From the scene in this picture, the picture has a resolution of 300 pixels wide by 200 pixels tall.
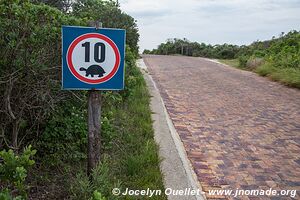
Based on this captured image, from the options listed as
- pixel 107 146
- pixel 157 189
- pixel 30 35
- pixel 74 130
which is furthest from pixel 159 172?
pixel 30 35

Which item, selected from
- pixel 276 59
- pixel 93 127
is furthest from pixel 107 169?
pixel 276 59

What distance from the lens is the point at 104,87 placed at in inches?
137

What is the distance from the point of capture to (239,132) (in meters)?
6.50

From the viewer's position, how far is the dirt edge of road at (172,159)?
164 inches

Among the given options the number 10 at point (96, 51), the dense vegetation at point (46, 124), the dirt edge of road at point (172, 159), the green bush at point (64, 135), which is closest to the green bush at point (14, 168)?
the dense vegetation at point (46, 124)

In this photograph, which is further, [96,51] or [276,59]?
[276,59]

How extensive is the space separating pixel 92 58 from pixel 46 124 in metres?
1.19

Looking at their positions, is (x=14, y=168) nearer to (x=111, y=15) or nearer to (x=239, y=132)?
(x=239, y=132)

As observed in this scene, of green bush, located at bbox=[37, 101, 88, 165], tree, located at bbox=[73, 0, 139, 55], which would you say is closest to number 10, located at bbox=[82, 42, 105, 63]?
green bush, located at bbox=[37, 101, 88, 165]

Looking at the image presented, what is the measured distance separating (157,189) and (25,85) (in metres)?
1.81

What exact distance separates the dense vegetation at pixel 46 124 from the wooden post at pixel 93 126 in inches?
4.3

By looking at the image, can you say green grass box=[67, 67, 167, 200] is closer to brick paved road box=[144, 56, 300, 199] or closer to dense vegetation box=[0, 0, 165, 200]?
dense vegetation box=[0, 0, 165, 200]

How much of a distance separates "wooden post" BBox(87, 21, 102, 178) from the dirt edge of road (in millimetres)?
927

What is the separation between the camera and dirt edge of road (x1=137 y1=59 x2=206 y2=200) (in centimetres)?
418
